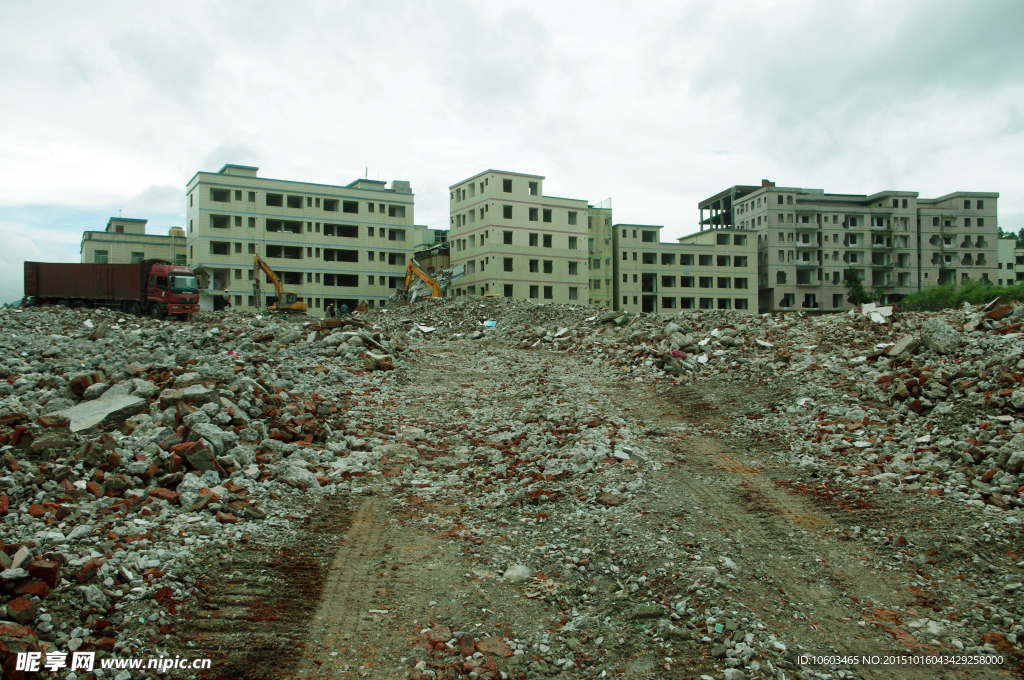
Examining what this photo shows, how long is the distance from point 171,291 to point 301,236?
25.1m

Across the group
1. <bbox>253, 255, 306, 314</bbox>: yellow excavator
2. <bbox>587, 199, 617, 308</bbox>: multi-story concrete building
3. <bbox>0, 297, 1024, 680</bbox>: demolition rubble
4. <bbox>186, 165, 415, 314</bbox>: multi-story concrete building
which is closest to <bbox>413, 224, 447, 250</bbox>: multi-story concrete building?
<bbox>186, 165, 415, 314</bbox>: multi-story concrete building

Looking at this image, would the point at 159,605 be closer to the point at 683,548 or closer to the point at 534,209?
the point at 683,548

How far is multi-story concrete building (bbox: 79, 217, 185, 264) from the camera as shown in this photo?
57.4 meters

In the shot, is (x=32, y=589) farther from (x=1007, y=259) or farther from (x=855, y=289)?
(x=1007, y=259)

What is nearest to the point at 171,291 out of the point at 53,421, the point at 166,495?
the point at 53,421

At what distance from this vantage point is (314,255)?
54.1m

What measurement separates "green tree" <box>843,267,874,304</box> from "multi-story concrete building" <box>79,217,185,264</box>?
73.6m

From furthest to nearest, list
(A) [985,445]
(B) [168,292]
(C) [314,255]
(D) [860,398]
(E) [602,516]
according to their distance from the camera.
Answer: (C) [314,255] < (B) [168,292] < (D) [860,398] < (A) [985,445] < (E) [602,516]

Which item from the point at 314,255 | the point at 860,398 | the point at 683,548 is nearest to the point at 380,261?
the point at 314,255

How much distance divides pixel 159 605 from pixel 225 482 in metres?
2.72

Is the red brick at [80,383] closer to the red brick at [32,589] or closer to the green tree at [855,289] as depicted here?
the red brick at [32,589]

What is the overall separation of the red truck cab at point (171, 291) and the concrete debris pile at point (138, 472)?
51.9ft

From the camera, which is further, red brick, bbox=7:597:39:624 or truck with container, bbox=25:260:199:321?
truck with container, bbox=25:260:199:321

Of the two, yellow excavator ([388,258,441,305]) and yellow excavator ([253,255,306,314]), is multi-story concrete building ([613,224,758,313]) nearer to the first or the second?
yellow excavator ([388,258,441,305])
